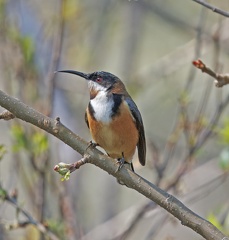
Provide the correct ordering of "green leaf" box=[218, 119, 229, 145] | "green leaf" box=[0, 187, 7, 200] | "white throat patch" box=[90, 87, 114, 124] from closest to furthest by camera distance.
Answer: "green leaf" box=[0, 187, 7, 200], "white throat patch" box=[90, 87, 114, 124], "green leaf" box=[218, 119, 229, 145]

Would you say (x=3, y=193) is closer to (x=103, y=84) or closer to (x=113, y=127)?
(x=113, y=127)

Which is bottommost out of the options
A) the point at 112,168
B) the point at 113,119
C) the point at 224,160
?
the point at 224,160

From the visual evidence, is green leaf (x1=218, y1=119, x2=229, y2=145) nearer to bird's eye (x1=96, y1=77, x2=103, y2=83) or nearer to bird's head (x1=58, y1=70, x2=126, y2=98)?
bird's head (x1=58, y1=70, x2=126, y2=98)

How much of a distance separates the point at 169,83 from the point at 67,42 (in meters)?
1.24

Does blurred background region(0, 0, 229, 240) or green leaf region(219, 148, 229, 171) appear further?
blurred background region(0, 0, 229, 240)

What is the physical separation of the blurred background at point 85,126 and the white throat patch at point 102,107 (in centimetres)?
62

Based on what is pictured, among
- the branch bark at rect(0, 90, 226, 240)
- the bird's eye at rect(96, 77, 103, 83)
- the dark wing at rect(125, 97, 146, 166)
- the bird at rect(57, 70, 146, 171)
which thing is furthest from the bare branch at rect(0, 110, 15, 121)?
the bird's eye at rect(96, 77, 103, 83)

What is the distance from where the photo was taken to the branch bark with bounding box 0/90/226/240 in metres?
2.77

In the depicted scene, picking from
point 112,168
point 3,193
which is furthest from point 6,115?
point 3,193

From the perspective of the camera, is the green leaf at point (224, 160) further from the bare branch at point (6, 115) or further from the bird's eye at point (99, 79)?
the bare branch at point (6, 115)

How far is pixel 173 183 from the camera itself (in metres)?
4.67

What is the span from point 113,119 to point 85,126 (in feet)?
8.01

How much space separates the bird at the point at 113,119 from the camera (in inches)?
154

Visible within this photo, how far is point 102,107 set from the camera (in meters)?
3.94
